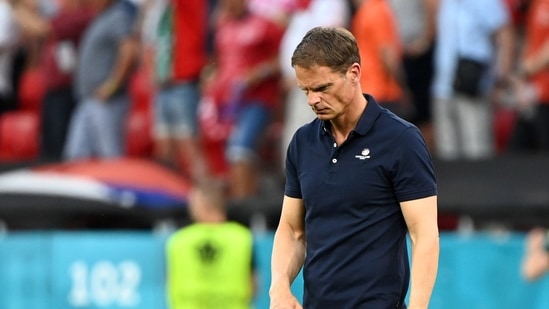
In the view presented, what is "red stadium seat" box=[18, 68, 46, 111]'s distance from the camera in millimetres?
14195

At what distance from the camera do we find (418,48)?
11969mm

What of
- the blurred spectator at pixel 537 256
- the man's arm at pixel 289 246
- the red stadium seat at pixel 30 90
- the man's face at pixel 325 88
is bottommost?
the blurred spectator at pixel 537 256

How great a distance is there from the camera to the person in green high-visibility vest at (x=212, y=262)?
35.0ft

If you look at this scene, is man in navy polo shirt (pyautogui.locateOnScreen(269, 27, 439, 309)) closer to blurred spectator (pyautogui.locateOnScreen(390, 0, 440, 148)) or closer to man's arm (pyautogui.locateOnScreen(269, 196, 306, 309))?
man's arm (pyautogui.locateOnScreen(269, 196, 306, 309))

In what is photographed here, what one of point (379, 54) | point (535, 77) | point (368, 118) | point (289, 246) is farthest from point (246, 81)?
point (368, 118)

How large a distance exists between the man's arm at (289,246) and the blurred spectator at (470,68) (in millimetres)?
6087

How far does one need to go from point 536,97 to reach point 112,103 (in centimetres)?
412

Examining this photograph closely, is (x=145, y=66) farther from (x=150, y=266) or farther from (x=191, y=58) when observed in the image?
(x=150, y=266)

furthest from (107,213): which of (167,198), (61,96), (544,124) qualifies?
(544,124)

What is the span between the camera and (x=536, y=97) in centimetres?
1130

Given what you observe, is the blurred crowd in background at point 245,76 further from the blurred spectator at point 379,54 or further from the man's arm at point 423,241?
the man's arm at point 423,241

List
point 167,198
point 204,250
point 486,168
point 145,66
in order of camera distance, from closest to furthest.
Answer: point 204,250, point 486,168, point 167,198, point 145,66

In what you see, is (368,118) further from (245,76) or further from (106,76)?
(106,76)

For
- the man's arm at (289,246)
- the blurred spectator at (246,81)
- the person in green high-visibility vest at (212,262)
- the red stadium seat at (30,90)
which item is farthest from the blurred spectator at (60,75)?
the man's arm at (289,246)
